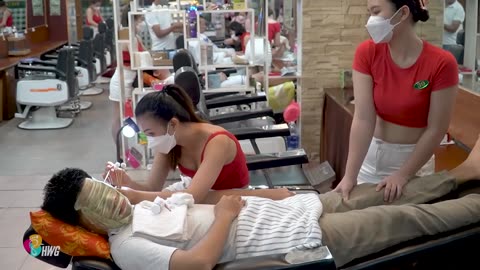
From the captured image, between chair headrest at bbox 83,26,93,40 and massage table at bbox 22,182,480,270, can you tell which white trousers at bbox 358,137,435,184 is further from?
chair headrest at bbox 83,26,93,40

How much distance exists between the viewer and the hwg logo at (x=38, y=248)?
1.75 m

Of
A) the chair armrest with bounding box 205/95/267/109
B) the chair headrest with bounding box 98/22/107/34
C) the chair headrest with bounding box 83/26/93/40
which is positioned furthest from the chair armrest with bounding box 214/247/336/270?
the chair headrest with bounding box 83/26/93/40

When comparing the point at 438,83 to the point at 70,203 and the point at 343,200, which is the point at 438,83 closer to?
the point at 343,200

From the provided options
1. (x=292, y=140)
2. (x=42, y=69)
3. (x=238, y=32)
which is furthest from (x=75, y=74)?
(x=292, y=140)

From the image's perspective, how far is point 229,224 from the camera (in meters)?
1.81

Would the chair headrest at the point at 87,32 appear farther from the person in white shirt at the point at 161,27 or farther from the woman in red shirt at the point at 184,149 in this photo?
the woman in red shirt at the point at 184,149

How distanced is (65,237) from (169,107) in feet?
2.27

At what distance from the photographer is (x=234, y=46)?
5.11 m

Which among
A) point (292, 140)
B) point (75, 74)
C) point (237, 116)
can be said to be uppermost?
point (237, 116)

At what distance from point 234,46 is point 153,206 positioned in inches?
134

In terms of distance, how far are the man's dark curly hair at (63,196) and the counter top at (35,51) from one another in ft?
18.4

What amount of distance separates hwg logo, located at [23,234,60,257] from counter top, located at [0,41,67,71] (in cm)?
562

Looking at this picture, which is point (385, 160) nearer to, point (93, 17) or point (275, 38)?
point (275, 38)

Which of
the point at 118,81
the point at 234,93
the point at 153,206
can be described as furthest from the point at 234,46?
the point at 153,206
